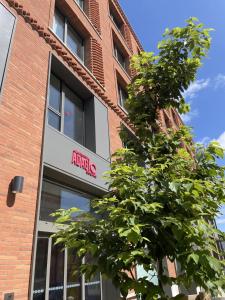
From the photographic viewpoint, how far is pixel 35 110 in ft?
22.6

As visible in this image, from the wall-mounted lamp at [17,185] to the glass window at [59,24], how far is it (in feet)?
23.7

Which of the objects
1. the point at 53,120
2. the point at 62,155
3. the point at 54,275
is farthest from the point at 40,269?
the point at 53,120

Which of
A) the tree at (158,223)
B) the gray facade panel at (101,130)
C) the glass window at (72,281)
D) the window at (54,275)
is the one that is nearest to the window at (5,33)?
the tree at (158,223)

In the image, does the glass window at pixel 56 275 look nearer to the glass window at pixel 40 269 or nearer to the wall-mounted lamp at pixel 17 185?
the glass window at pixel 40 269

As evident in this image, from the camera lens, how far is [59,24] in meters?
11.0

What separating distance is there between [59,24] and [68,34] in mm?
656

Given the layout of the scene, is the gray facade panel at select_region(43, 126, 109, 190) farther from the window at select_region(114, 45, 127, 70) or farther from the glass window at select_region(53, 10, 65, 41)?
the window at select_region(114, 45, 127, 70)

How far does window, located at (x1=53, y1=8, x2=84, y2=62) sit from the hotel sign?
5277 millimetres

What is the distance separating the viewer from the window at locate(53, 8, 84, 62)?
1076 centimetres

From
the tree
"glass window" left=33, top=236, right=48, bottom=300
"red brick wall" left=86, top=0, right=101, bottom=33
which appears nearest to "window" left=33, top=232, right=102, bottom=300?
"glass window" left=33, top=236, right=48, bottom=300

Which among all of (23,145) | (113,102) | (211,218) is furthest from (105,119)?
(211,218)

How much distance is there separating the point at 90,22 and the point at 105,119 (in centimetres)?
555

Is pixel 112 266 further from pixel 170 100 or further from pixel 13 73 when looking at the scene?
pixel 13 73

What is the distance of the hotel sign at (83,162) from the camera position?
7.87 meters
